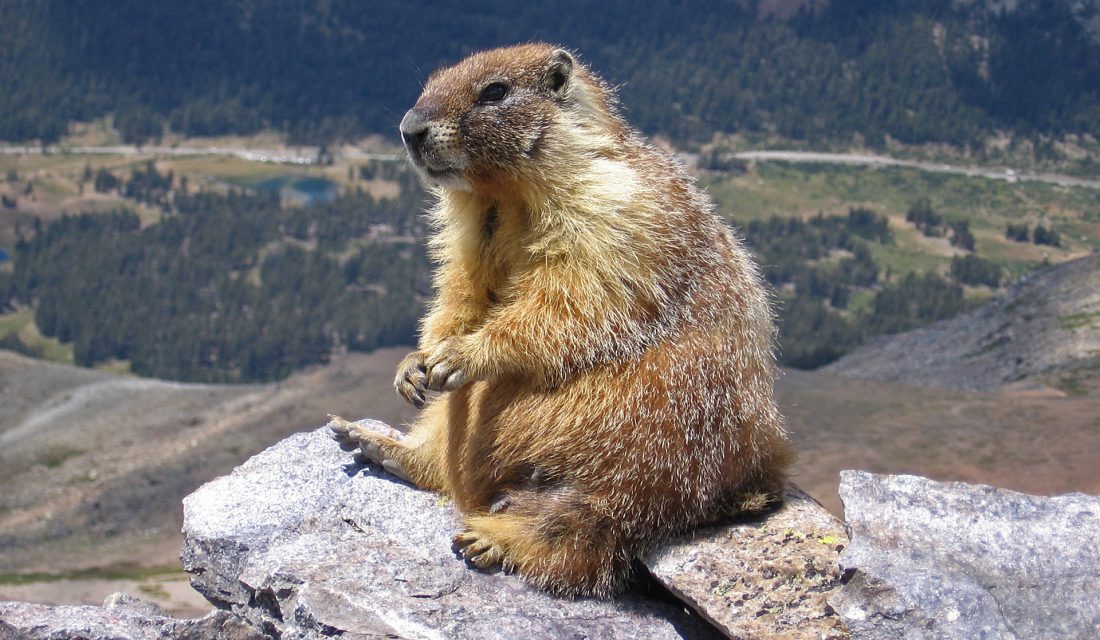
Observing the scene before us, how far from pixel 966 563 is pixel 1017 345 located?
71.7 ft

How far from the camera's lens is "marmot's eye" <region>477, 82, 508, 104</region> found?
5730 mm

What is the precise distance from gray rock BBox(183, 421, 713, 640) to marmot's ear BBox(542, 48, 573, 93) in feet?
8.73

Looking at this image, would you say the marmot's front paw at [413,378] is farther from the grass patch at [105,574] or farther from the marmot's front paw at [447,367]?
the grass patch at [105,574]

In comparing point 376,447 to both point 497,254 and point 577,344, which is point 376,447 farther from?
point 577,344

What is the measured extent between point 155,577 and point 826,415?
45.1ft

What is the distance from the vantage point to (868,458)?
672 inches

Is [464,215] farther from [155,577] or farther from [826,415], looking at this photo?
[155,577]

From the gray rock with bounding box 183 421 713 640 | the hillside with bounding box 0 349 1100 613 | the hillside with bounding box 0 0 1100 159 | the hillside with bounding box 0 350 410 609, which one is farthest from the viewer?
the hillside with bounding box 0 0 1100 159

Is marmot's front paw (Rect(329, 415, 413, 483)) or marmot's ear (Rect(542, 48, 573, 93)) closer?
marmot's ear (Rect(542, 48, 573, 93))

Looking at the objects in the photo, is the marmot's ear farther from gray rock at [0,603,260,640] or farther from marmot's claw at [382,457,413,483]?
gray rock at [0,603,260,640]

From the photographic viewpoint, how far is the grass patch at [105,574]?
70.3 ft

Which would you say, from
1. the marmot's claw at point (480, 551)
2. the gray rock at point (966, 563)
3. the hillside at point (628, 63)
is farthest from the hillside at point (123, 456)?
the hillside at point (628, 63)

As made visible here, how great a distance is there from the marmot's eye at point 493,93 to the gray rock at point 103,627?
3.24 m

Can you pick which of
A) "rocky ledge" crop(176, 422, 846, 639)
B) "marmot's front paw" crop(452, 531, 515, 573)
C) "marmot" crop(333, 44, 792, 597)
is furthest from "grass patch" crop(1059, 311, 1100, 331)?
"marmot's front paw" crop(452, 531, 515, 573)
